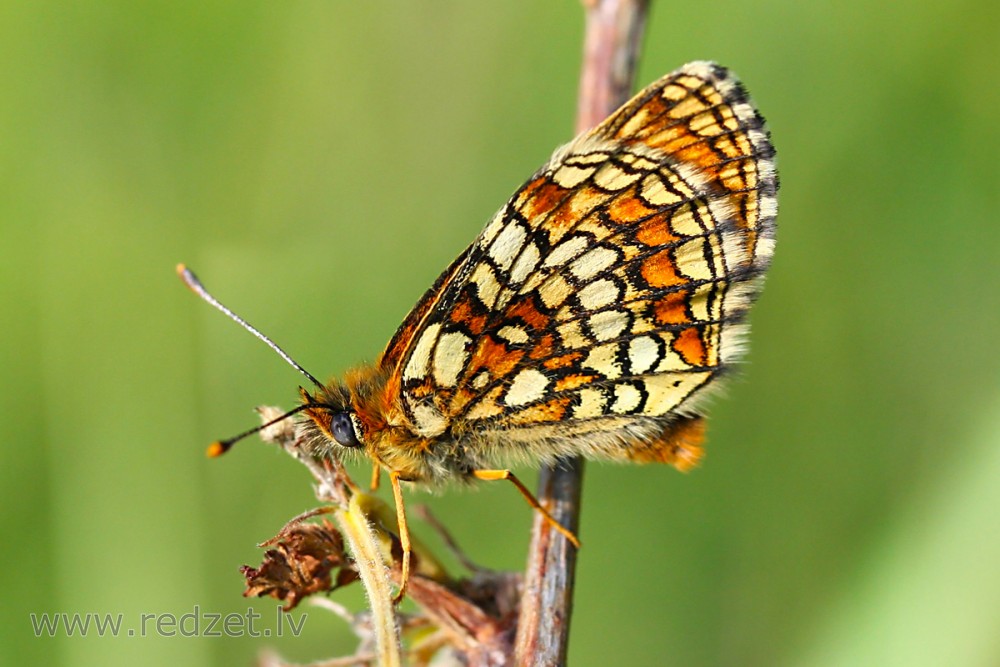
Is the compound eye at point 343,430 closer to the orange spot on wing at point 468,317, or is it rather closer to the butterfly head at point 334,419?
the butterfly head at point 334,419

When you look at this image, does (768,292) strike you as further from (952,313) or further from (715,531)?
(715,531)

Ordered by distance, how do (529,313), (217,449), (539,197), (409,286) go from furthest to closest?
(409,286) → (529,313) → (539,197) → (217,449)

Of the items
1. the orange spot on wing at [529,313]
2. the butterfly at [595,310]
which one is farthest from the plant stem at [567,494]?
the orange spot on wing at [529,313]

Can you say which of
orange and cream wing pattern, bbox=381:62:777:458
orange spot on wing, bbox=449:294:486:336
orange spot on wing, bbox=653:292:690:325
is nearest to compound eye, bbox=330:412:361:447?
orange and cream wing pattern, bbox=381:62:777:458

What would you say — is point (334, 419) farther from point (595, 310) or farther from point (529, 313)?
point (595, 310)

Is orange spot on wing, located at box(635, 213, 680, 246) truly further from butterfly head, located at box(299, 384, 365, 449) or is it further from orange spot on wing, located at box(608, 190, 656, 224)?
butterfly head, located at box(299, 384, 365, 449)

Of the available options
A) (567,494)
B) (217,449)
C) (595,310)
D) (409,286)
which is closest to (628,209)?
(595,310)
